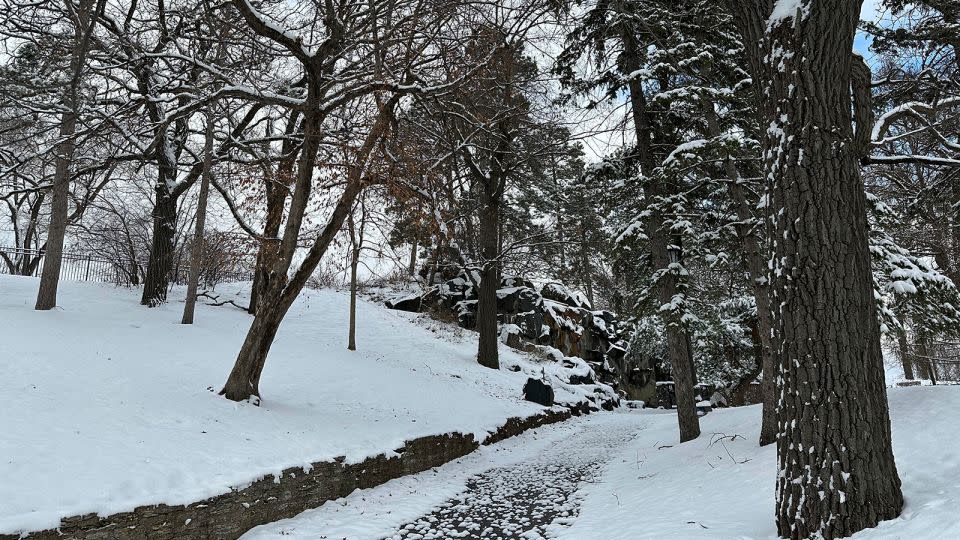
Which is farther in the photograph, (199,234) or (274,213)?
(199,234)

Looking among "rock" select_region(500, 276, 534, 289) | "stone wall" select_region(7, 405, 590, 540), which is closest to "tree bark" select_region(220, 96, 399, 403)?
"stone wall" select_region(7, 405, 590, 540)

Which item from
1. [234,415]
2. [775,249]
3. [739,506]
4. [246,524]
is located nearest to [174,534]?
[246,524]

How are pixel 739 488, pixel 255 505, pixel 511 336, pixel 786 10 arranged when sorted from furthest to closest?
pixel 511 336 < pixel 255 505 < pixel 739 488 < pixel 786 10

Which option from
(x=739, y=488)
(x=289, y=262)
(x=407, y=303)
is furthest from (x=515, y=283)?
(x=739, y=488)

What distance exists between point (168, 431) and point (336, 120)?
23.0ft

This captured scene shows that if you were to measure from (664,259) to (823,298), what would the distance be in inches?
273

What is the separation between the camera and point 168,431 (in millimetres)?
6137

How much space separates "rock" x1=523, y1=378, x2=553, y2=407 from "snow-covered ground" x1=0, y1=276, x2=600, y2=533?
41 cm

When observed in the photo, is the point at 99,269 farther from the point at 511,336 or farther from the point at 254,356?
the point at 511,336

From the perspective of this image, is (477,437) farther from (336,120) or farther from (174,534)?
(336,120)

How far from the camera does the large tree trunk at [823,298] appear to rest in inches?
126

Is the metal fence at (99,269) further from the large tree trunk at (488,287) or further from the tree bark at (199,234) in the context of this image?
the large tree trunk at (488,287)

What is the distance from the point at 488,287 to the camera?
17.0 m

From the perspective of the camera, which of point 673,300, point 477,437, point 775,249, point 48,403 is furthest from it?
point 477,437
